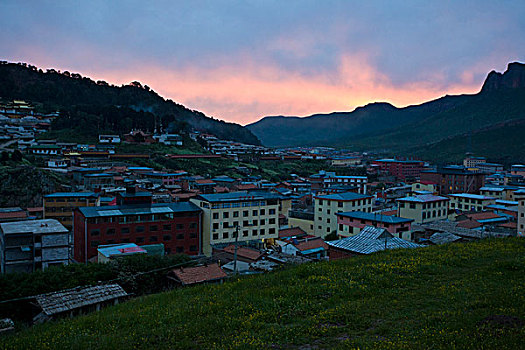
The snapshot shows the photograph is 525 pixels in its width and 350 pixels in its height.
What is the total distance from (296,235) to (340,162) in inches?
3656

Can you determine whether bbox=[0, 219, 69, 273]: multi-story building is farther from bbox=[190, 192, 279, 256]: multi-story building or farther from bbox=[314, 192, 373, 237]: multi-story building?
bbox=[314, 192, 373, 237]: multi-story building

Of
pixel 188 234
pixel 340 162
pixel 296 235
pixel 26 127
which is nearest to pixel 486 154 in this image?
pixel 340 162

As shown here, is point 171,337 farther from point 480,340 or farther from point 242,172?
point 242,172

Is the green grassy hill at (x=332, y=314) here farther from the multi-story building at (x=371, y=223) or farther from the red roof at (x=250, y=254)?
the multi-story building at (x=371, y=223)

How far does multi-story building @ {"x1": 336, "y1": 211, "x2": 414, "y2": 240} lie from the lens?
40.5m

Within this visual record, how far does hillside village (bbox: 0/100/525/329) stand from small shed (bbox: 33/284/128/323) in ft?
0.17

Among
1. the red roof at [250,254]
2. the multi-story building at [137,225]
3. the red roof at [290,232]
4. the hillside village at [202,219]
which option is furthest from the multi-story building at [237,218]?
the red roof at [250,254]

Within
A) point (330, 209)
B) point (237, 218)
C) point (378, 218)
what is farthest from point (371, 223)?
point (237, 218)

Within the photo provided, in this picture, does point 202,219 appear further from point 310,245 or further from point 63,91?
point 63,91

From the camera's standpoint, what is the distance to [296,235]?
156ft

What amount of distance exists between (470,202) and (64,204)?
58.8 m

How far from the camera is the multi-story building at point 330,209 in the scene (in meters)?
50.9

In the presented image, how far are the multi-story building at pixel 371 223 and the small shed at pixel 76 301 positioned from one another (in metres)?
29.8

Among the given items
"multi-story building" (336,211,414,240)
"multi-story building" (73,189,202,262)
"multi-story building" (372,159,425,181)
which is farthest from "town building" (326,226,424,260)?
"multi-story building" (372,159,425,181)
